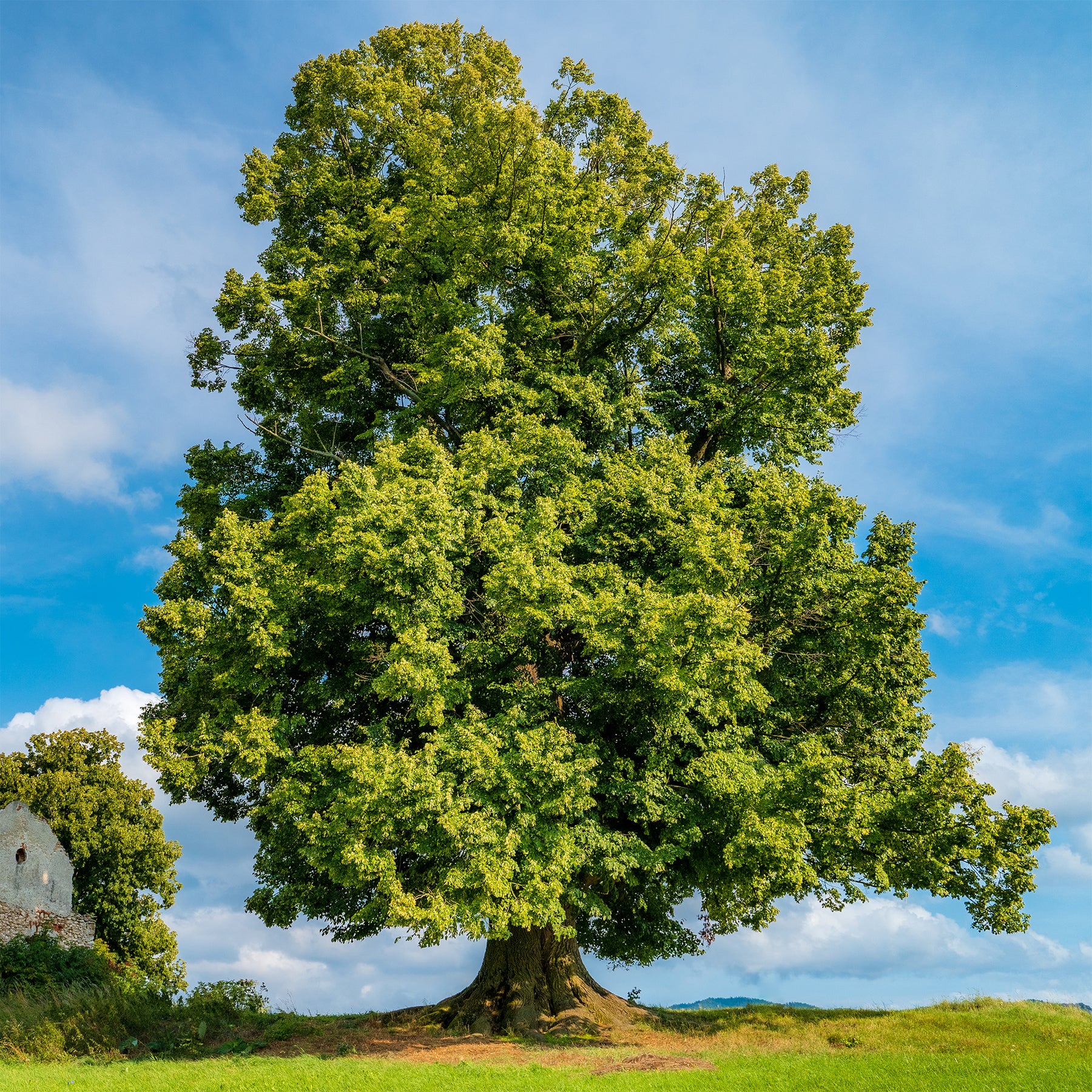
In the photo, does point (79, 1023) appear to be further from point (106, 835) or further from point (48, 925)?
point (106, 835)

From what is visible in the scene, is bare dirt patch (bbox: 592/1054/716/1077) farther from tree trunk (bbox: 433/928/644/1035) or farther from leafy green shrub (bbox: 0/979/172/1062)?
leafy green shrub (bbox: 0/979/172/1062)

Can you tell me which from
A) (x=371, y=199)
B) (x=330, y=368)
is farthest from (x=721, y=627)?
(x=371, y=199)

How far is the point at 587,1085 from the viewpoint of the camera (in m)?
13.6

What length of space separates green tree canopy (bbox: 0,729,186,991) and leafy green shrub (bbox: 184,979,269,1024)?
18.1 meters

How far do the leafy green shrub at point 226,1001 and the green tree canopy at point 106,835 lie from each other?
1810 centimetres

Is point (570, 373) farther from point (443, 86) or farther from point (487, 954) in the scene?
point (487, 954)

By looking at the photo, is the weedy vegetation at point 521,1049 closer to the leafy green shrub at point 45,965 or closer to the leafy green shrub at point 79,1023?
the leafy green shrub at point 79,1023

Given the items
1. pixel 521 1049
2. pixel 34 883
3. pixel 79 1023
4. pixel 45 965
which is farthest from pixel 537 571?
pixel 34 883

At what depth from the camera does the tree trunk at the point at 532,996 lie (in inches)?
742

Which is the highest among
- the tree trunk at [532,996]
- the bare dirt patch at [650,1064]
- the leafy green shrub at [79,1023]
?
the tree trunk at [532,996]

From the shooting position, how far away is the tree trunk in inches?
742

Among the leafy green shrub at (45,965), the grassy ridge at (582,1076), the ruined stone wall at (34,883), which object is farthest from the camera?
the ruined stone wall at (34,883)

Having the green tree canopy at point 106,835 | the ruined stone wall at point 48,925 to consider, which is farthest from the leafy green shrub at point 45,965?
A: the green tree canopy at point 106,835

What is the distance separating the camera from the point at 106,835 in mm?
37531
